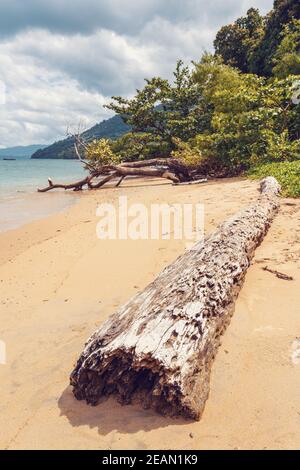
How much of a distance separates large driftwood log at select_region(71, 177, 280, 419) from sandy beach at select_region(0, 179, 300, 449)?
0.12 metres

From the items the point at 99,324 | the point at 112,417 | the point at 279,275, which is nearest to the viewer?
the point at 112,417

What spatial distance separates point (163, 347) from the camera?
2703 mm

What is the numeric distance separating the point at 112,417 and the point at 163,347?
2.18 ft

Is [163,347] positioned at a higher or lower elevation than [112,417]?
higher

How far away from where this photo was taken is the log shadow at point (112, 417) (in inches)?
101

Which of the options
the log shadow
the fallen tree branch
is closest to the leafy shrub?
the fallen tree branch

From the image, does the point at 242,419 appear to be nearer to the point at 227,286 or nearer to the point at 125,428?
the point at 125,428

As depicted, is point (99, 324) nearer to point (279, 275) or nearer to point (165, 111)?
point (279, 275)

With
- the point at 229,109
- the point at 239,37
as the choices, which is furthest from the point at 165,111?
the point at 239,37

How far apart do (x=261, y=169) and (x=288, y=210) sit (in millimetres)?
6593

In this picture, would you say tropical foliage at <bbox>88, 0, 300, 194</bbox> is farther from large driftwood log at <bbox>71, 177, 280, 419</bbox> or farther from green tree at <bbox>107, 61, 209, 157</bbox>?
large driftwood log at <bbox>71, 177, 280, 419</bbox>

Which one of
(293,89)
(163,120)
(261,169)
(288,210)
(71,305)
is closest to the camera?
(71,305)
